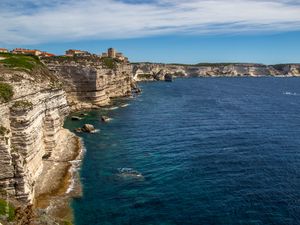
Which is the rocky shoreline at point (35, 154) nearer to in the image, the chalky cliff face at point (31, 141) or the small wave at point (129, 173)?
the chalky cliff face at point (31, 141)

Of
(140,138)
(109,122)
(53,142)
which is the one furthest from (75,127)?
(53,142)

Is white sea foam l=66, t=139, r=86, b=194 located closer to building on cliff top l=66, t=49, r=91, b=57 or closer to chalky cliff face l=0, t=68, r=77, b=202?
chalky cliff face l=0, t=68, r=77, b=202

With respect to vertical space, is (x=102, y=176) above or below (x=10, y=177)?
below

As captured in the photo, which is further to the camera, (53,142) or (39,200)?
(53,142)

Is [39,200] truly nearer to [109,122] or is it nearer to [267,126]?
[109,122]

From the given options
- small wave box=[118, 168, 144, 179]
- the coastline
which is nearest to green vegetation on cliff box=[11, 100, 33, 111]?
the coastline

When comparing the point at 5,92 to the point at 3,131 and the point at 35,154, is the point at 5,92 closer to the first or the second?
the point at 3,131
